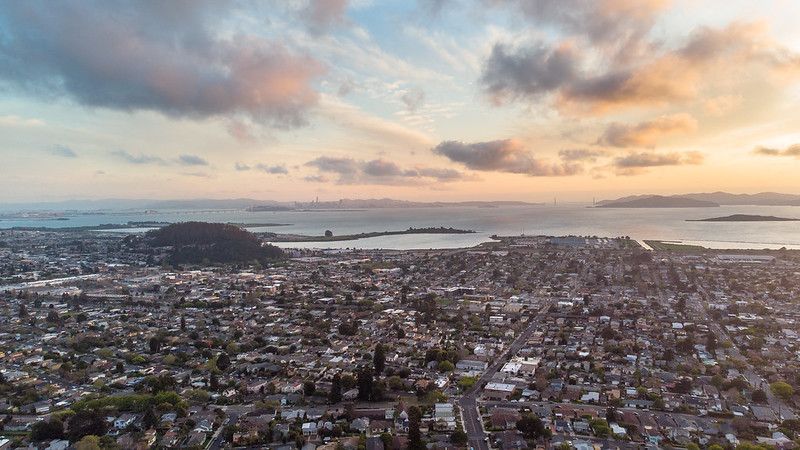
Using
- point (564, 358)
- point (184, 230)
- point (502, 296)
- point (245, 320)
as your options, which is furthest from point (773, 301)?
point (184, 230)

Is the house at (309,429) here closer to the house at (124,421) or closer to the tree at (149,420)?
the tree at (149,420)

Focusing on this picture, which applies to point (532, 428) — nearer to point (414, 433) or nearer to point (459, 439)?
point (459, 439)

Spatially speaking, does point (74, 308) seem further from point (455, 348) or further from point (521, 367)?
point (521, 367)

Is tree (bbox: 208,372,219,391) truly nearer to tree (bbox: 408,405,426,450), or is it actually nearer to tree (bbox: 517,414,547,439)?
tree (bbox: 408,405,426,450)

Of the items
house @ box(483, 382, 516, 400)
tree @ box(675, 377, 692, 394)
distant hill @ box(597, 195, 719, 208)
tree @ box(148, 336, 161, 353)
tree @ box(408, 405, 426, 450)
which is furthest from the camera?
distant hill @ box(597, 195, 719, 208)

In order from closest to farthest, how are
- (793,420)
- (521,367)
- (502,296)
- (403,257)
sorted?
(793,420)
(521,367)
(502,296)
(403,257)

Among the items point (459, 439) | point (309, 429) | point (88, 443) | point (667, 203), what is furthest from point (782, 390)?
point (667, 203)

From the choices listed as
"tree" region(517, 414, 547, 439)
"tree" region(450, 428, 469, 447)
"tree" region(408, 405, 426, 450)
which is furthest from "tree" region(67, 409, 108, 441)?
"tree" region(517, 414, 547, 439)
